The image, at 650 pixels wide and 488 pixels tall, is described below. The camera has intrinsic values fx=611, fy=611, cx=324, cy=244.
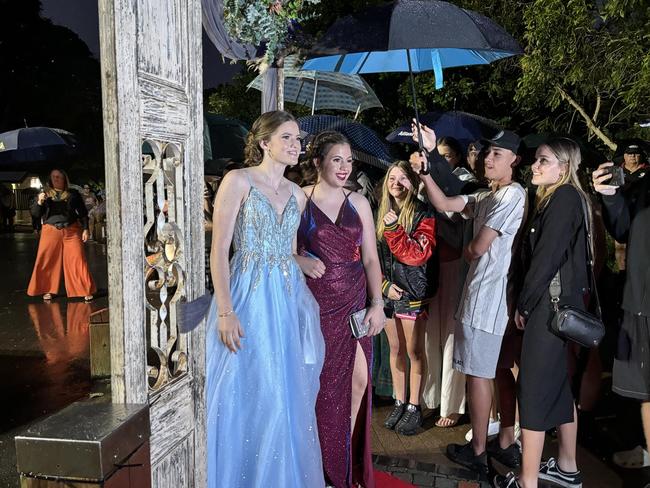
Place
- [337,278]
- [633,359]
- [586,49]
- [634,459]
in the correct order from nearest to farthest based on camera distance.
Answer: [337,278]
[633,359]
[634,459]
[586,49]

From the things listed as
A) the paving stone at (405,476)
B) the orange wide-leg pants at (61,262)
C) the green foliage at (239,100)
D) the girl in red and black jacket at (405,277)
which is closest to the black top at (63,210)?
the orange wide-leg pants at (61,262)

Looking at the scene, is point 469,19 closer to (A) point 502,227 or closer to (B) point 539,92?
(A) point 502,227

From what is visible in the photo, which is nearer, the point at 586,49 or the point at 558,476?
the point at 558,476

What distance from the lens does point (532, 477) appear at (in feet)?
11.2

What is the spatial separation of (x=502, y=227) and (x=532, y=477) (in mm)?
1426

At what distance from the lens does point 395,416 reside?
15.3 feet

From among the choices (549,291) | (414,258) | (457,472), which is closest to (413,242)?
(414,258)

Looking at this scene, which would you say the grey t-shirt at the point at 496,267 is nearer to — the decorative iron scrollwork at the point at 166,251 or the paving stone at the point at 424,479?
the paving stone at the point at 424,479

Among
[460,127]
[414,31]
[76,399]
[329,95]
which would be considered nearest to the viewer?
[414,31]

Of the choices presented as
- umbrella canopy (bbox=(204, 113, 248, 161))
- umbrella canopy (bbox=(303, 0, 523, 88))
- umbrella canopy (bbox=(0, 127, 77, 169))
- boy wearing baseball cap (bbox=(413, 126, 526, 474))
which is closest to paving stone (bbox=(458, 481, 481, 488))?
boy wearing baseball cap (bbox=(413, 126, 526, 474))

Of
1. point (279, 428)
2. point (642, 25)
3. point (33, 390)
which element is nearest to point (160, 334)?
point (279, 428)

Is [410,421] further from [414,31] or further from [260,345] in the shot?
[414,31]

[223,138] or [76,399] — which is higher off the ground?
[223,138]

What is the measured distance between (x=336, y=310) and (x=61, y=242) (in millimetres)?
7676
